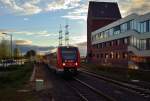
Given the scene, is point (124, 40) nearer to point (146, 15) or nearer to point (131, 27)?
point (131, 27)

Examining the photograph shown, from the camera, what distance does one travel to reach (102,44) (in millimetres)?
104688

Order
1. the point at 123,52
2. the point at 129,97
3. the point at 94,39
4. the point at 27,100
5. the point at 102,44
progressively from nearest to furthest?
the point at 27,100 → the point at 129,97 → the point at 123,52 → the point at 102,44 → the point at 94,39

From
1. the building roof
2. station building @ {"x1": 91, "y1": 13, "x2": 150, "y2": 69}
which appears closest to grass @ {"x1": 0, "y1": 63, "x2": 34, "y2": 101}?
station building @ {"x1": 91, "y1": 13, "x2": 150, "y2": 69}

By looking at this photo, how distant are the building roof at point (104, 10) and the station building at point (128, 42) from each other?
19.4 metres

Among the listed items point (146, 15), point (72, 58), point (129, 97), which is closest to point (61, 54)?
point (72, 58)

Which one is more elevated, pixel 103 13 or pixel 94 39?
pixel 103 13

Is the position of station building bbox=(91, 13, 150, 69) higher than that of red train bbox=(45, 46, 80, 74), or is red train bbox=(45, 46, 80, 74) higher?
station building bbox=(91, 13, 150, 69)

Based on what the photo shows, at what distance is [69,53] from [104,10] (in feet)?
296

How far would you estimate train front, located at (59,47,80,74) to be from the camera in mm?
34625

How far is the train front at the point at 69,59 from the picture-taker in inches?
1363

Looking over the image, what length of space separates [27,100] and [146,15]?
5321cm

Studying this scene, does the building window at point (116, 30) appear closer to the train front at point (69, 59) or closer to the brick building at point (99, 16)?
the brick building at point (99, 16)

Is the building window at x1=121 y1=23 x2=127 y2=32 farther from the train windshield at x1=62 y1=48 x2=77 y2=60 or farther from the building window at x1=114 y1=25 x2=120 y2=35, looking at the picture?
the train windshield at x1=62 y1=48 x2=77 y2=60

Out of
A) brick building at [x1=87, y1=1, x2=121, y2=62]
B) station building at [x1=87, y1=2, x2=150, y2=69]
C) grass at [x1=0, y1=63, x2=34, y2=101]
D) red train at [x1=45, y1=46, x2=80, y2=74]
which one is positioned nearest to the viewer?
grass at [x1=0, y1=63, x2=34, y2=101]
